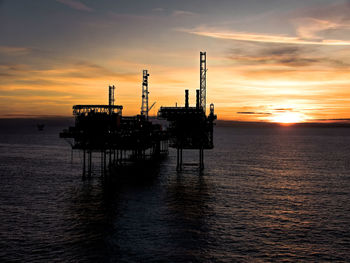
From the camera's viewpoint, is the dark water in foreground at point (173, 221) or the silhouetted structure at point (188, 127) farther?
the silhouetted structure at point (188, 127)

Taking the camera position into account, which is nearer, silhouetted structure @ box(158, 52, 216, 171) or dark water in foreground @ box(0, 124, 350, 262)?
dark water in foreground @ box(0, 124, 350, 262)

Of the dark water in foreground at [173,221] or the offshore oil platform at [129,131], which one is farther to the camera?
the offshore oil platform at [129,131]

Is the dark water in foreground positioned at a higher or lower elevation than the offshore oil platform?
lower

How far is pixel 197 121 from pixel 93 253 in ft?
170

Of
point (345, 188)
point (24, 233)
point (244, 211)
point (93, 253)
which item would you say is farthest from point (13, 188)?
point (345, 188)

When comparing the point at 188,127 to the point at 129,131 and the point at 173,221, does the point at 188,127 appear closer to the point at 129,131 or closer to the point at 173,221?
the point at 129,131

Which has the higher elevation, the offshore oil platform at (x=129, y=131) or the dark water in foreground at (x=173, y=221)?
the offshore oil platform at (x=129, y=131)

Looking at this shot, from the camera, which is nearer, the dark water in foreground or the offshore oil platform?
the dark water in foreground

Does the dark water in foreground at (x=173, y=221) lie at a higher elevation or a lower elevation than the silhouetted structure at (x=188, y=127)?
lower

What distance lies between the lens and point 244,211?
43.9 m

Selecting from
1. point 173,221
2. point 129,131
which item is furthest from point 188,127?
point 173,221

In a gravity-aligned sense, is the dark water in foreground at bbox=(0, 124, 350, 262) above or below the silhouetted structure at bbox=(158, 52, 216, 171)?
below

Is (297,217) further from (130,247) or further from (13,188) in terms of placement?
(13,188)

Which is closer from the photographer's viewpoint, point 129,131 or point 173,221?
point 173,221
